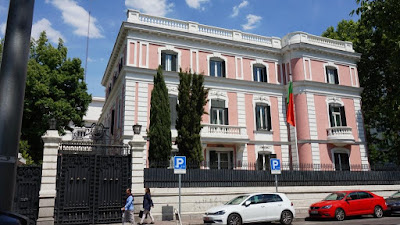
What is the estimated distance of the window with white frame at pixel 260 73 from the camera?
27.5 meters

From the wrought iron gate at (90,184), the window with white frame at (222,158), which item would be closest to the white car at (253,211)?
the wrought iron gate at (90,184)

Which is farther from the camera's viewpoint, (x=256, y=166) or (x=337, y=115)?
(x=337, y=115)

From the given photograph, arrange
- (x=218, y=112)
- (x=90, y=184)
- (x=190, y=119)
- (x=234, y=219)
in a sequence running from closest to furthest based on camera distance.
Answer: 1. (x=234, y=219)
2. (x=90, y=184)
3. (x=190, y=119)
4. (x=218, y=112)

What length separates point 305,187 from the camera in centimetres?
1816

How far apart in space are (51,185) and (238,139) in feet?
45.5

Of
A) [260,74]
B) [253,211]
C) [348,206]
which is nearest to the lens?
[253,211]

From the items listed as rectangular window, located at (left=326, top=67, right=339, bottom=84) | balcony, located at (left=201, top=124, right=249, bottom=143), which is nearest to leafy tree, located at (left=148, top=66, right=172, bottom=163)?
balcony, located at (left=201, top=124, right=249, bottom=143)

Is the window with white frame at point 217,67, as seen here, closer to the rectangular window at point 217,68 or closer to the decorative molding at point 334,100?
the rectangular window at point 217,68

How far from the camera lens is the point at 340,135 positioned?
85.6ft

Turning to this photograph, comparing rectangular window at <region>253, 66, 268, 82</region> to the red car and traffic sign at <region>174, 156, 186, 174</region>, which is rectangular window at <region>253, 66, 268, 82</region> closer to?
the red car

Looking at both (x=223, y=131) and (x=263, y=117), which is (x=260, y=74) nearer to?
(x=263, y=117)

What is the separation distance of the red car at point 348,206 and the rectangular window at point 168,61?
47.0 feet

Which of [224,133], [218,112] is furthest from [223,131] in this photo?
[218,112]

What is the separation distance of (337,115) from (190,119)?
16355 mm
